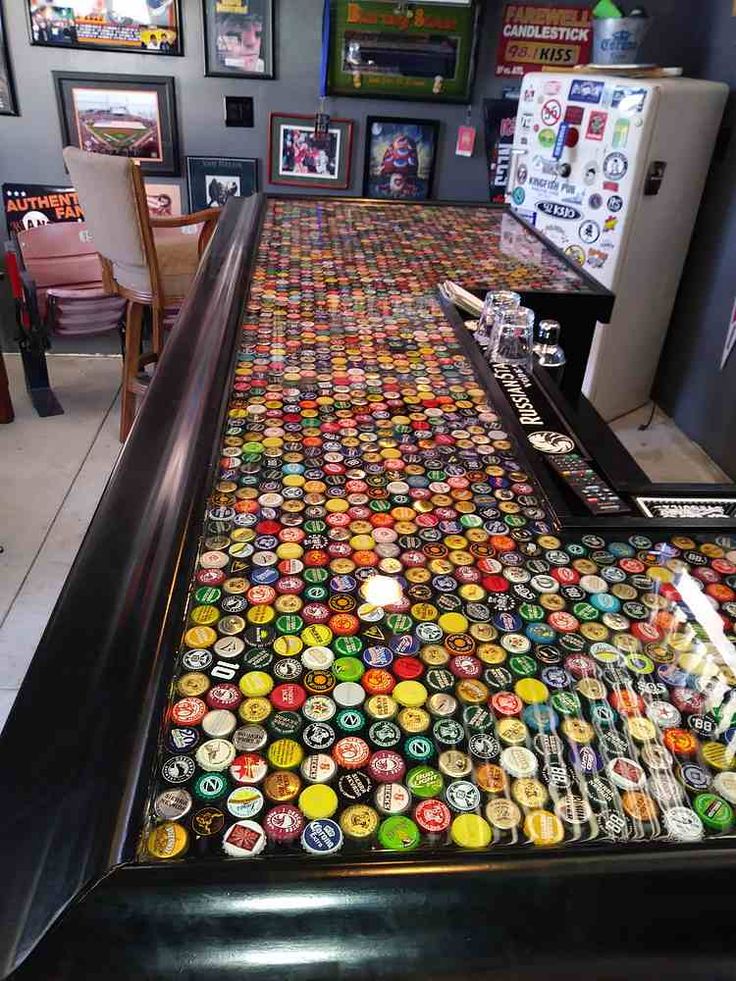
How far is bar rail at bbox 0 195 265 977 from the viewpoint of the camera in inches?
20.1

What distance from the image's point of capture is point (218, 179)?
4.37 meters

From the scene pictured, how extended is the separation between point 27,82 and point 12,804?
4548mm

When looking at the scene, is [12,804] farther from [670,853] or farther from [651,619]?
[651,619]

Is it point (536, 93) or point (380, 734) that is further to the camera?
point (536, 93)

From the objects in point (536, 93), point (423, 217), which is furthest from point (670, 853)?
point (536, 93)

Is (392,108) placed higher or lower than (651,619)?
higher

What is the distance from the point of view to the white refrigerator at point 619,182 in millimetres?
3381

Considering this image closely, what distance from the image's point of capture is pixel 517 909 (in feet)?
1.70

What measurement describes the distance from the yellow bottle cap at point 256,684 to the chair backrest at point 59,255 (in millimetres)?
4208

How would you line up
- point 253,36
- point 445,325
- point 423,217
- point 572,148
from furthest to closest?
point 253,36
point 572,148
point 423,217
point 445,325

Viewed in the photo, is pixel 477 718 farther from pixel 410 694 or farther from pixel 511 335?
pixel 511 335

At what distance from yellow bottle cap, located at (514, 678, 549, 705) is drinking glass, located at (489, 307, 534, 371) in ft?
2.93

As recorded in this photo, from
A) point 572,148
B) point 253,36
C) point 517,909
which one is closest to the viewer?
point 517,909

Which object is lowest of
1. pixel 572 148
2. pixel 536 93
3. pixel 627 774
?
pixel 627 774
